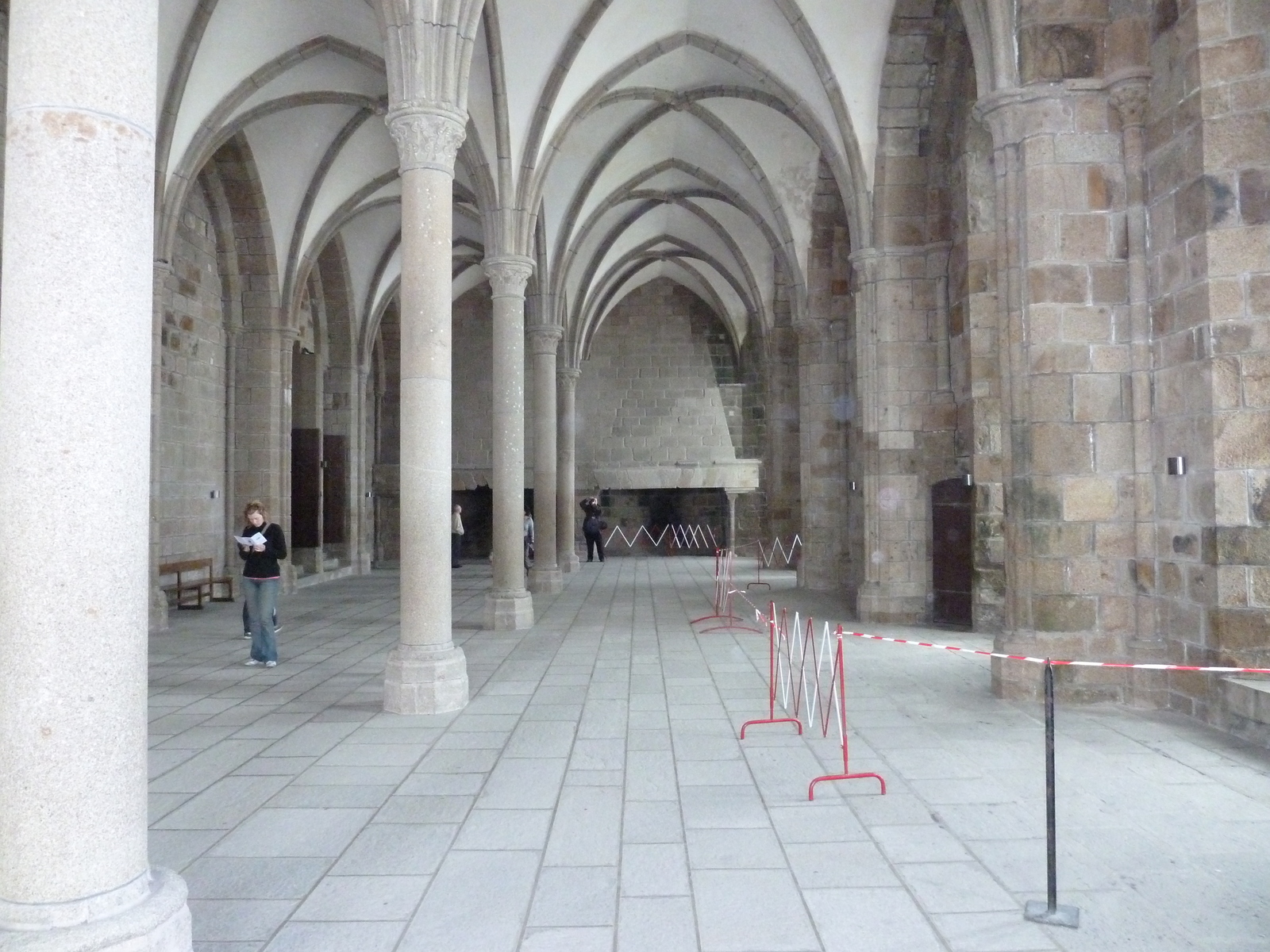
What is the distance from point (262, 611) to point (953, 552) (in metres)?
7.13

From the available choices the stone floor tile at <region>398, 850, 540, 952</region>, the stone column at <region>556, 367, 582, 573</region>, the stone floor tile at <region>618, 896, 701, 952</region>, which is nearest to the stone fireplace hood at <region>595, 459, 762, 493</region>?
the stone column at <region>556, 367, 582, 573</region>

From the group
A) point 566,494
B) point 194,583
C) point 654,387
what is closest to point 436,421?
point 194,583

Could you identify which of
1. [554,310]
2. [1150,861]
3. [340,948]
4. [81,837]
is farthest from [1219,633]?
[554,310]

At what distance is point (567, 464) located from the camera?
18.3m

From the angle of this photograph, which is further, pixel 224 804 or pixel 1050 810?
pixel 224 804

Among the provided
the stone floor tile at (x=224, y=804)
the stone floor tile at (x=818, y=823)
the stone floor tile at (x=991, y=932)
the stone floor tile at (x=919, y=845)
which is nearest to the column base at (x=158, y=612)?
the stone floor tile at (x=224, y=804)

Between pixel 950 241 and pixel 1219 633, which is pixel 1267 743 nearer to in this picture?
pixel 1219 633

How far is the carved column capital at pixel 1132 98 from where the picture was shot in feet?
20.4

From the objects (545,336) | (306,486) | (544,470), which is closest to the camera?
(544,470)

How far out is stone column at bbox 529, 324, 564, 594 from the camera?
1393cm

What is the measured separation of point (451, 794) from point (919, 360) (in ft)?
26.6

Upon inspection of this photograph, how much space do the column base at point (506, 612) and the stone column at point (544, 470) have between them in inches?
147

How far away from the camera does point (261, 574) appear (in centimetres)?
765

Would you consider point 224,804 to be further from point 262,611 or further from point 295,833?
point 262,611
